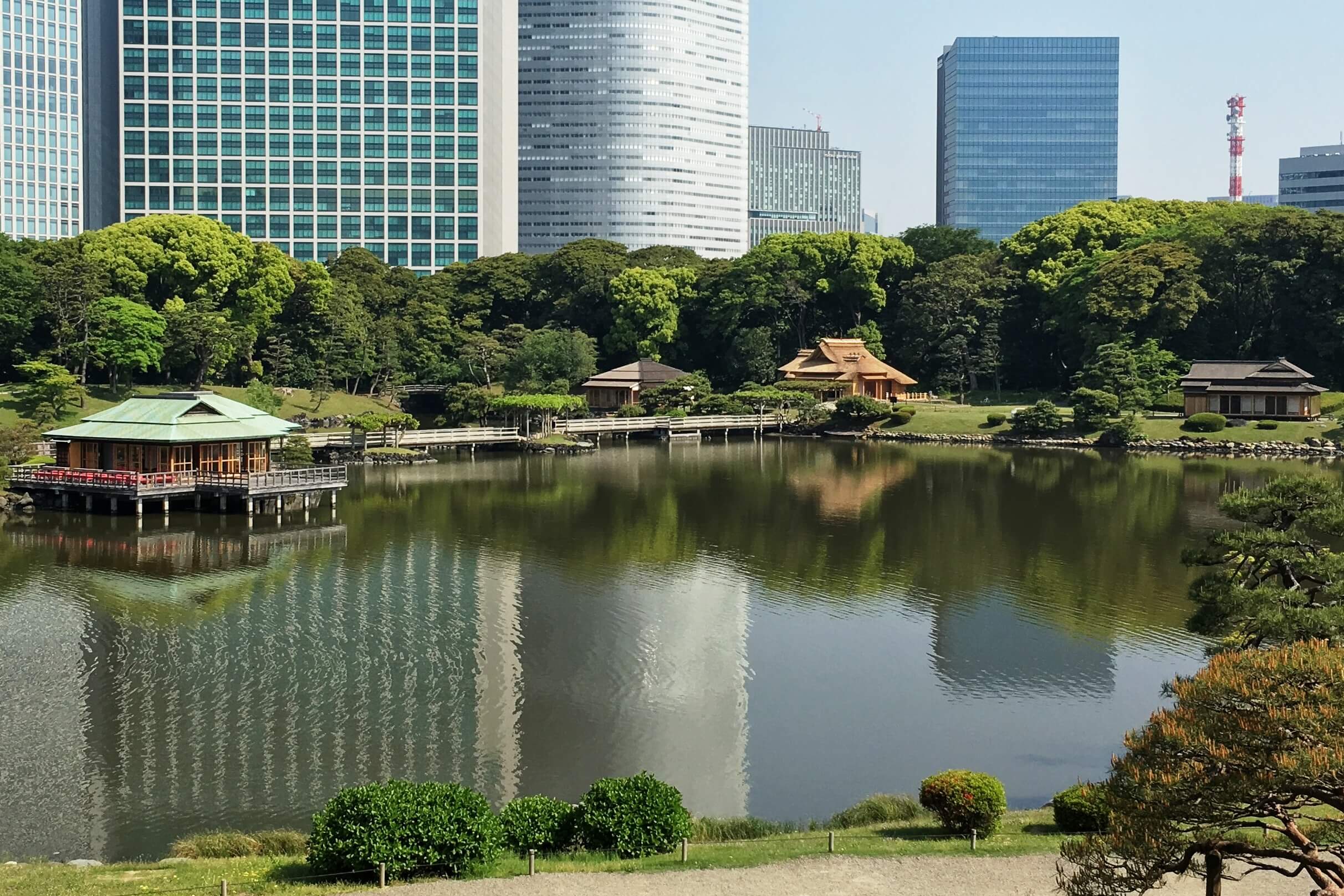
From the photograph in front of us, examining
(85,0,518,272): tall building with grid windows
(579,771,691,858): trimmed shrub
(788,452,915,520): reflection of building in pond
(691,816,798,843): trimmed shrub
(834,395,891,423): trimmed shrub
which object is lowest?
(691,816,798,843): trimmed shrub

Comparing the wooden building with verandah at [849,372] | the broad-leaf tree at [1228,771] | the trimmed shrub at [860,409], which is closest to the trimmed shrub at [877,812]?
the broad-leaf tree at [1228,771]

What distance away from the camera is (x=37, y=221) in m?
110

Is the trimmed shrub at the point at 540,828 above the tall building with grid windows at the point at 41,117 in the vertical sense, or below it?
below

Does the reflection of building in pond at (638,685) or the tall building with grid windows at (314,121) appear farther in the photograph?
the tall building with grid windows at (314,121)

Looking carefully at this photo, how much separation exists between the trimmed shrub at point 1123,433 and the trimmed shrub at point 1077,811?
5199cm

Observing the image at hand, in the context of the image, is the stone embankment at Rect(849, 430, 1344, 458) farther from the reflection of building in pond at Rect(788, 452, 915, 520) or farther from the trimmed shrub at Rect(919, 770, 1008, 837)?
the trimmed shrub at Rect(919, 770, 1008, 837)

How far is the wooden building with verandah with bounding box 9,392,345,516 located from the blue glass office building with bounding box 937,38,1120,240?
14349cm

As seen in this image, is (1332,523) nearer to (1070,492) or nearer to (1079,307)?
(1070,492)

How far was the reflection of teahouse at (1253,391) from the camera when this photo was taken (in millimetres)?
64938

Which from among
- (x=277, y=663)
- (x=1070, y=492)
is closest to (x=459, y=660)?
(x=277, y=663)

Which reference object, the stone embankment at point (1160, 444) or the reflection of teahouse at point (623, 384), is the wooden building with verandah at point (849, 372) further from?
the reflection of teahouse at point (623, 384)

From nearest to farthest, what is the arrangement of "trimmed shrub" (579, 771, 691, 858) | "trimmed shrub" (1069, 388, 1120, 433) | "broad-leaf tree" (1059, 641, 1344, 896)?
"broad-leaf tree" (1059, 641, 1344, 896) < "trimmed shrub" (579, 771, 691, 858) < "trimmed shrub" (1069, 388, 1120, 433)

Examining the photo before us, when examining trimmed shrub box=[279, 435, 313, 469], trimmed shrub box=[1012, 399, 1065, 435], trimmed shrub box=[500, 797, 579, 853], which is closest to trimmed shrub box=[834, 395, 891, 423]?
trimmed shrub box=[1012, 399, 1065, 435]

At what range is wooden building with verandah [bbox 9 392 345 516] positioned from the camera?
1591 inches
